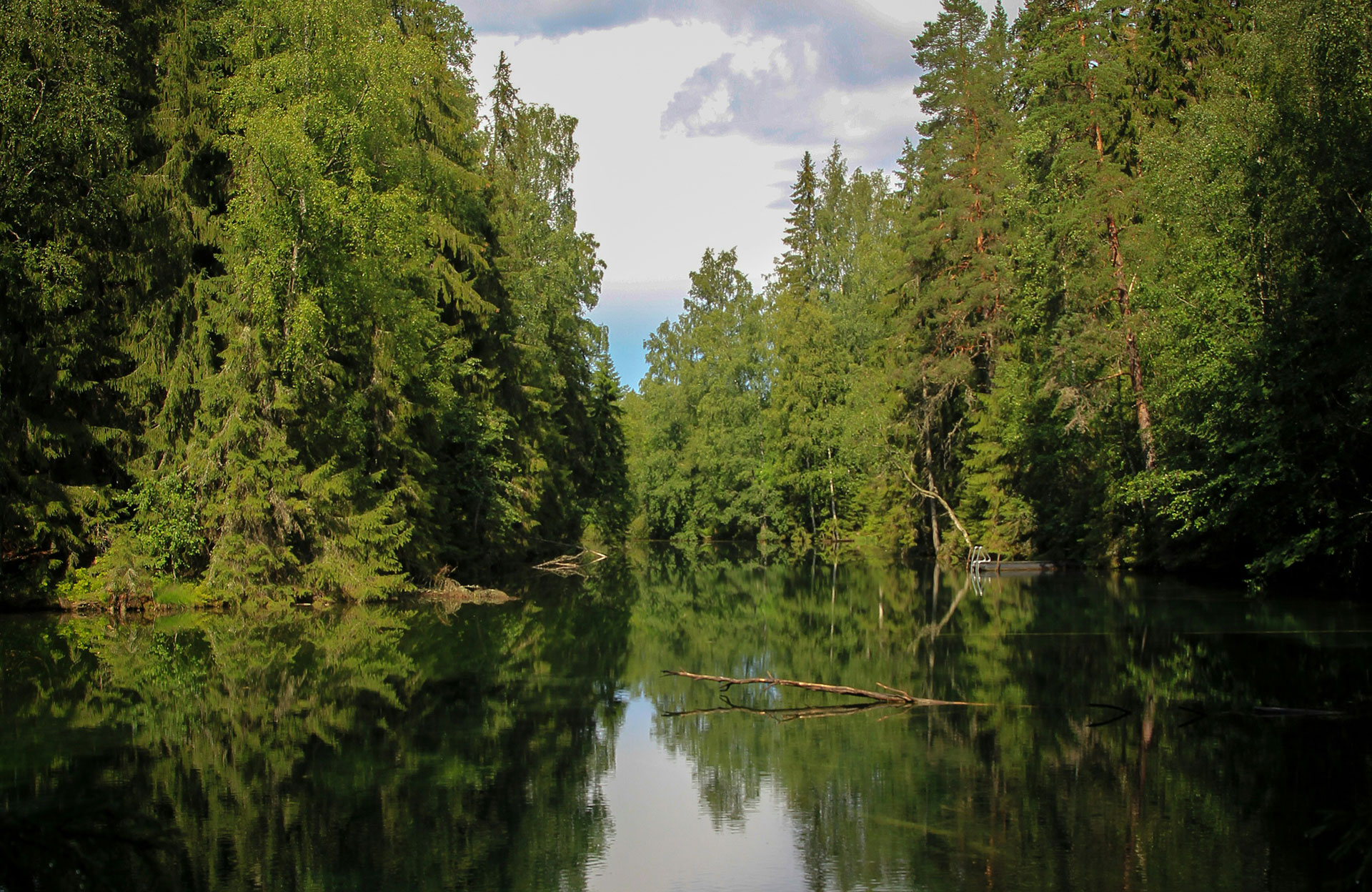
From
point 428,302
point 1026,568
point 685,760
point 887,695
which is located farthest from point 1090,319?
point 685,760

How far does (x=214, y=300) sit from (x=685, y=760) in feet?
56.7

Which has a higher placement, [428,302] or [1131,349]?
[428,302]

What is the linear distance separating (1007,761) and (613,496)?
3998 centimetres

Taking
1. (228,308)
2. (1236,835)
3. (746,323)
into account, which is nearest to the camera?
(1236,835)

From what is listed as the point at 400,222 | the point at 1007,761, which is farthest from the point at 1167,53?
the point at 1007,761

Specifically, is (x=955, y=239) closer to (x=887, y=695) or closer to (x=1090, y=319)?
(x=1090, y=319)

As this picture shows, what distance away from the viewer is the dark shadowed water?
632 centimetres

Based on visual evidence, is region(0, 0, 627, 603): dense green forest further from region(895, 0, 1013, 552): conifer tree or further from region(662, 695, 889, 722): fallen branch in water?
region(895, 0, 1013, 552): conifer tree

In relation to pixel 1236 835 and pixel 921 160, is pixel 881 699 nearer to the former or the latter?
pixel 1236 835

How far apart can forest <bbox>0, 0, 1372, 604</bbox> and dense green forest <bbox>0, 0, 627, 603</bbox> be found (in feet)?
0.25

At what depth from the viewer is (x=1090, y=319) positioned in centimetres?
2978

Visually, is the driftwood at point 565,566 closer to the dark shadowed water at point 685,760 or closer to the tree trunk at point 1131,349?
the tree trunk at point 1131,349

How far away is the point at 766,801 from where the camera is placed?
7.88 m

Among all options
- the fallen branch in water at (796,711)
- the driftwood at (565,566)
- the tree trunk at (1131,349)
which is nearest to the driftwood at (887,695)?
the fallen branch in water at (796,711)
